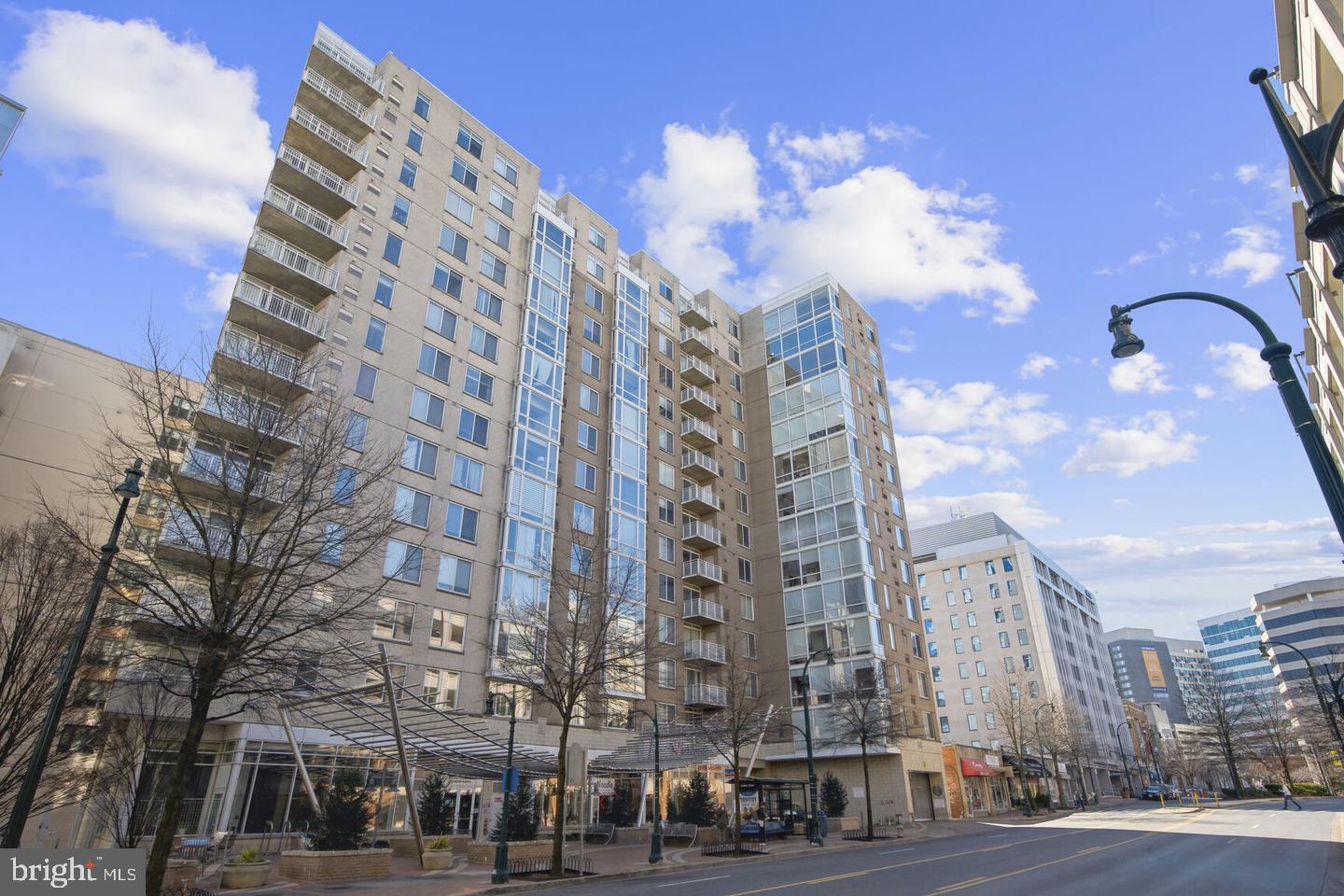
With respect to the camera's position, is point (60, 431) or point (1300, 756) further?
point (1300, 756)

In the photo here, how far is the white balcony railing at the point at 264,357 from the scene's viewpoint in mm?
16859

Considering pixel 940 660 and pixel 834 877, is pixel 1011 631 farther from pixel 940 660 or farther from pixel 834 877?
pixel 834 877

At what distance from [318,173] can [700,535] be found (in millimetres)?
32082

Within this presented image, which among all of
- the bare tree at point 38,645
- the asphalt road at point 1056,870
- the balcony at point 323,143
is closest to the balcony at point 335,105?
the balcony at point 323,143

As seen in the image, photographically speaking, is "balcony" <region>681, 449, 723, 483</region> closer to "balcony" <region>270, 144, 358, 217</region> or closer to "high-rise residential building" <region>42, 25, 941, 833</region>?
"high-rise residential building" <region>42, 25, 941, 833</region>

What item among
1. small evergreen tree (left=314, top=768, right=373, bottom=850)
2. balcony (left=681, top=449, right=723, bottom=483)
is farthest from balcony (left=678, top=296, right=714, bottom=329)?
small evergreen tree (left=314, top=768, right=373, bottom=850)

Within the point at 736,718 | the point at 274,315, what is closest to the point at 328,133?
the point at 274,315

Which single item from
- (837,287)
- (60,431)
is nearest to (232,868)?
(60,431)

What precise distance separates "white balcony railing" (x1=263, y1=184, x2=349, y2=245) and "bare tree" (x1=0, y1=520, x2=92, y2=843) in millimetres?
21371

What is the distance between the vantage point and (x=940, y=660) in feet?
294

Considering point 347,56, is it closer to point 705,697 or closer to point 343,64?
point 343,64

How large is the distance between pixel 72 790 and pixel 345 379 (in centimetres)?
2023

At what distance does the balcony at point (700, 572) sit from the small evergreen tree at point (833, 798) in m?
14.6

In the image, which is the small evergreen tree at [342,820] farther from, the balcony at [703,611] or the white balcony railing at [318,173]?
the balcony at [703,611]
